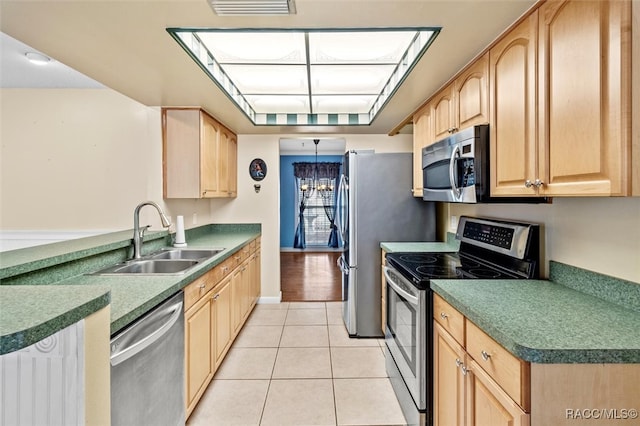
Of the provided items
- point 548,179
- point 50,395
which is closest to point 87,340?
point 50,395

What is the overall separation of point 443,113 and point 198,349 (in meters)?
2.31

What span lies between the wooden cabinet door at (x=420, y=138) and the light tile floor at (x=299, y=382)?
59.8 inches

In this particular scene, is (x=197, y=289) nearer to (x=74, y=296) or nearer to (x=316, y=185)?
(x=74, y=296)

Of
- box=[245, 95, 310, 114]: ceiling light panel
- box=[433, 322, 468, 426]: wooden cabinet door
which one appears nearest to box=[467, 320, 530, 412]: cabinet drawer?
box=[433, 322, 468, 426]: wooden cabinet door

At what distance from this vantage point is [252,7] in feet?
4.57

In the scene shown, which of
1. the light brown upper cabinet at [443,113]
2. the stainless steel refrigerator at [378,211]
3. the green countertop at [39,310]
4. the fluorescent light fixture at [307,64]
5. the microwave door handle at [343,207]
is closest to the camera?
the green countertop at [39,310]

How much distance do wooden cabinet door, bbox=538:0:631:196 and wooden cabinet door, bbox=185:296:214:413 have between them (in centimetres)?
194

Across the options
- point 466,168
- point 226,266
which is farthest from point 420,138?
point 226,266

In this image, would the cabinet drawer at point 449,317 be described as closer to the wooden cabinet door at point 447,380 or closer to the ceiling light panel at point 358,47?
the wooden cabinet door at point 447,380

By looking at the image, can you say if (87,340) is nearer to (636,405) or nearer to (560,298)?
(636,405)

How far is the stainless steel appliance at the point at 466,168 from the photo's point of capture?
174cm

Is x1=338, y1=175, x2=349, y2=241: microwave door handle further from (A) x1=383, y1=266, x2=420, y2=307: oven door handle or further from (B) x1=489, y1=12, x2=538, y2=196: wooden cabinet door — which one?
(B) x1=489, y1=12, x2=538, y2=196: wooden cabinet door

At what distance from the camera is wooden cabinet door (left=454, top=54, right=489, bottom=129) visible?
5.80 feet

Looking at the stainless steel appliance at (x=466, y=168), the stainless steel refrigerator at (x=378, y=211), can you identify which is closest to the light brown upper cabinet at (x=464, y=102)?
the stainless steel appliance at (x=466, y=168)
